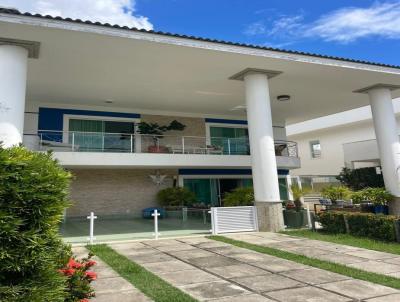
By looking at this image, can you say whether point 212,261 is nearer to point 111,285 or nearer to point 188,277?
point 188,277

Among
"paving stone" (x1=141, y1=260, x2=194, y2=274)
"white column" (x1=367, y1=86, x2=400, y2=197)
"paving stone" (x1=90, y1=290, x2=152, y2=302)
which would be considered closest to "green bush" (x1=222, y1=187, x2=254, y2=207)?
"white column" (x1=367, y1=86, x2=400, y2=197)

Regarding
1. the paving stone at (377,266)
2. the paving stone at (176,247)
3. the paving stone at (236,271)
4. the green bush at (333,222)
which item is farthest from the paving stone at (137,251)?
the green bush at (333,222)

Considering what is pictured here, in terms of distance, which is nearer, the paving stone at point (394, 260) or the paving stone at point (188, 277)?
the paving stone at point (188, 277)

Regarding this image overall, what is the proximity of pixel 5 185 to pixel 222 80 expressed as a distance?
39.1ft

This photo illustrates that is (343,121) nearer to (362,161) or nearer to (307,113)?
(362,161)

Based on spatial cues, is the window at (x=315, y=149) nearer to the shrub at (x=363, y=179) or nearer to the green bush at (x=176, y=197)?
the shrub at (x=363, y=179)

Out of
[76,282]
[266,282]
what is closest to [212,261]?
[266,282]

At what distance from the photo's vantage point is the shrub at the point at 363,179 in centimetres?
2297

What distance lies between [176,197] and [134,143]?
11.3 feet

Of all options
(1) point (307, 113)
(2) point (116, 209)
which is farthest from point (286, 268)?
(1) point (307, 113)

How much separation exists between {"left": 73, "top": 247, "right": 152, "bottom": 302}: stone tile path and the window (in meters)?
27.3

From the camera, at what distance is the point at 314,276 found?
240 inches

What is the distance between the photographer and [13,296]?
309cm

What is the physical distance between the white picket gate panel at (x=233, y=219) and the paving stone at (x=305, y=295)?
21.5 feet
